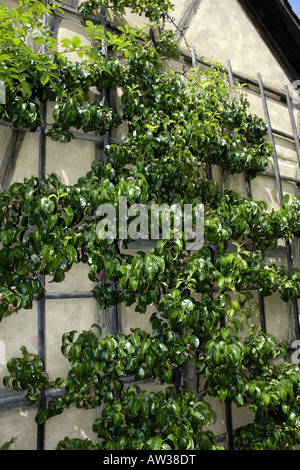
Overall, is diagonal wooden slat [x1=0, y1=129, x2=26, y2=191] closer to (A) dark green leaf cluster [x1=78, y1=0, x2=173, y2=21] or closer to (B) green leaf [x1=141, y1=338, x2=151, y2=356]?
(A) dark green leaf cluster [x1=78, y1=0, x2=173, y2=21]

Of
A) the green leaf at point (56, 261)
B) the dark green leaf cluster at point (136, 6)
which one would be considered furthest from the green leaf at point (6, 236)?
the dark green leaf cluster at point (136, 6)

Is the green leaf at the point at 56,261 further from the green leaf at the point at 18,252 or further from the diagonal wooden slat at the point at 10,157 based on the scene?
the diagonal wooden slat at the point at 10,157

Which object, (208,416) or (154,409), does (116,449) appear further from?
(208,416)

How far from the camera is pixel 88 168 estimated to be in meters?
1.88

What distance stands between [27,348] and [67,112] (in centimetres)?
116

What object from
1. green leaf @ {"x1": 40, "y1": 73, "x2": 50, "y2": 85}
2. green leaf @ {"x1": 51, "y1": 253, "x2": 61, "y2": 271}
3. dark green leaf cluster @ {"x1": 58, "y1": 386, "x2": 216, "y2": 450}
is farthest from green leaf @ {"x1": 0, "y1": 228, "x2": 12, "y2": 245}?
dark green leaf cluster @ {"x1": 58, "y1": 386, "x2": 216, "y2": 450}

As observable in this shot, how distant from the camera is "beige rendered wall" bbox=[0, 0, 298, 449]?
1.60 meters

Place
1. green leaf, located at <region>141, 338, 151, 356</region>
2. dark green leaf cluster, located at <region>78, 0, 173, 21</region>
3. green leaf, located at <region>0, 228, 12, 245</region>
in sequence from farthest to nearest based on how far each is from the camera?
1. dark green leaf cluster, located at <region>78, 0, 173, 21</region>
2. green leaf, located at <region>141, 338, 151, 356</region>
3. green leaf, located at <region>0, 228, 12, 245</region>

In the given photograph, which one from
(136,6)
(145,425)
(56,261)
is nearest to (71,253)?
(56,261)

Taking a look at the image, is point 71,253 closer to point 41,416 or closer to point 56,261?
point 56,261

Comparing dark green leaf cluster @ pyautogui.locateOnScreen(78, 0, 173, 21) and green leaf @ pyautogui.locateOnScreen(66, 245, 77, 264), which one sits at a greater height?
dark green leaf cluster @ pyautogui.locateOnScreen(78, 0, 173, 21)

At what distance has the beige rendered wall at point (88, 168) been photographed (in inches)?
62.9
